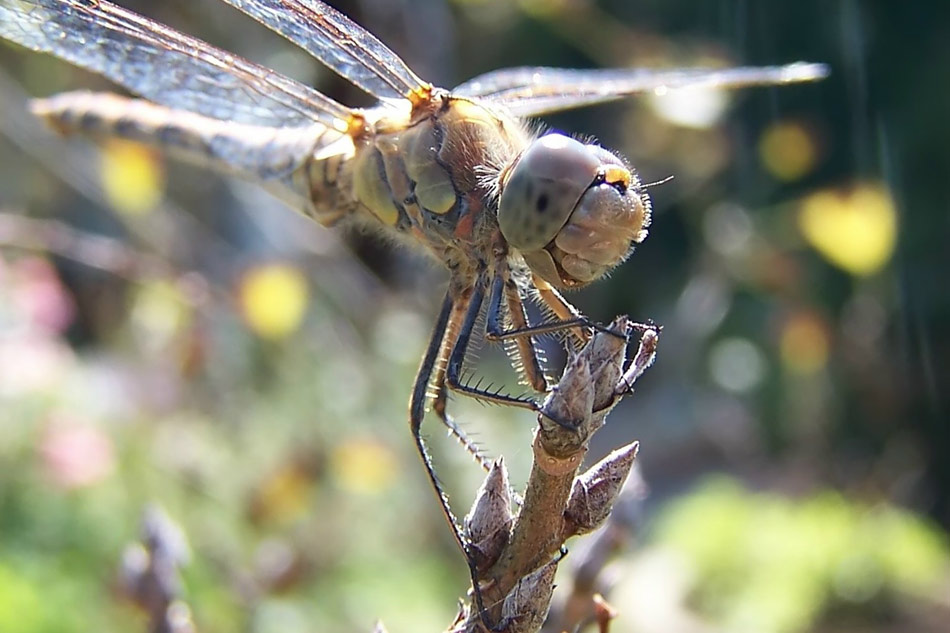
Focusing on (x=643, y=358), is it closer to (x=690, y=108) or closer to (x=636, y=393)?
(x=690, y=108)

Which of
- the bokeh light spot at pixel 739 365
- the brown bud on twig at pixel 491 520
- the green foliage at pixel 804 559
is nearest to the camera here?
the brown bud on twig at pixel 491 520

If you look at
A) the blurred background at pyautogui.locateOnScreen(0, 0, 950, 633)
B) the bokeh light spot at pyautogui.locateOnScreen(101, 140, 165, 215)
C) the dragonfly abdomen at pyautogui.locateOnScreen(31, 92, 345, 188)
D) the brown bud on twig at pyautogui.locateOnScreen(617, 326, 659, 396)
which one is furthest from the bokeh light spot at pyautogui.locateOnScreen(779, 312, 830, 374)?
the brown bud on twig at pyautogui.locateOnScreen(617, 326, 659, 396)

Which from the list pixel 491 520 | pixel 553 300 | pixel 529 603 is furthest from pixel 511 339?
pixel 529 603

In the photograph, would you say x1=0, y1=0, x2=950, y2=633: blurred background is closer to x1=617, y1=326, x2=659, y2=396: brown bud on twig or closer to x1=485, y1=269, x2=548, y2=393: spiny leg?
x1=485, y1=269, x2=548, y2=393: spiny leg

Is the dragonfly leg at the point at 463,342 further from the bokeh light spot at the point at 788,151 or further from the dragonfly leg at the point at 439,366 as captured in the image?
the bokeh light spot at the point at 788,151

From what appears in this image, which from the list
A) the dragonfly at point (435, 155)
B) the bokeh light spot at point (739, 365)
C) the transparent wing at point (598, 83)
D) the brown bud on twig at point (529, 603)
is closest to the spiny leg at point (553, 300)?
the dragonfly at point (435, 155)

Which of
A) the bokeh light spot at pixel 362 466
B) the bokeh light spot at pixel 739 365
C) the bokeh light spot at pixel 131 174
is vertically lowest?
the bokeh light spot at pixel 362 466
